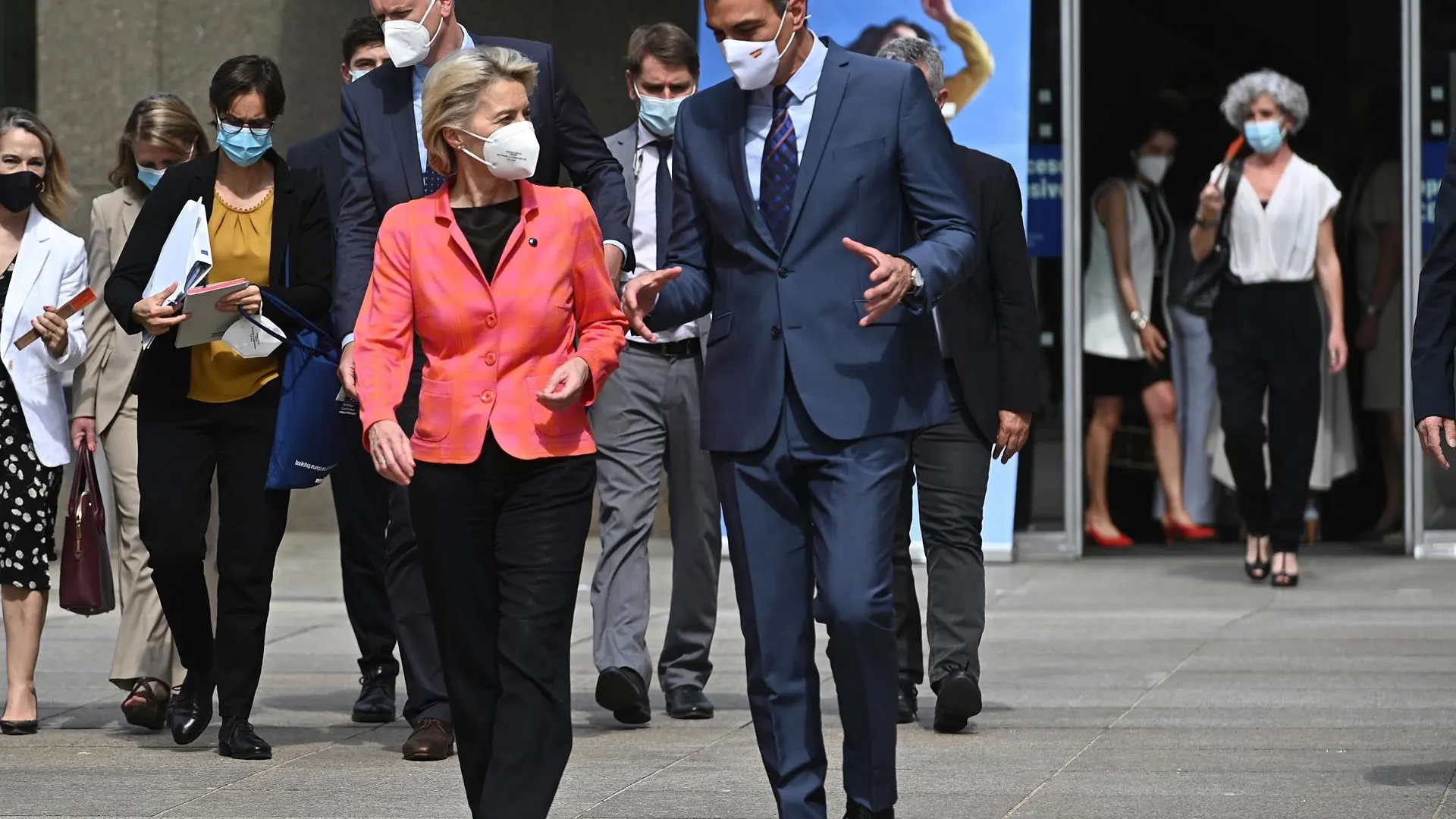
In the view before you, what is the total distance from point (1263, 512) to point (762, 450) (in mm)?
6144

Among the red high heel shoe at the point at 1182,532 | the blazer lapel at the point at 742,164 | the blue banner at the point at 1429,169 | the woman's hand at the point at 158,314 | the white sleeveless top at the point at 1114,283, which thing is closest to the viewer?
the blazer lapel at the point at 742,164

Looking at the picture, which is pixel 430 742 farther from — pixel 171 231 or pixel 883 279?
pixel 883 279

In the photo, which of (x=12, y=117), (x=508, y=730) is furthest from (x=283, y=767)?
(x=12, y=117)

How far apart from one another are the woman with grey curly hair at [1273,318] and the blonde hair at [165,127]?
16.4 feet

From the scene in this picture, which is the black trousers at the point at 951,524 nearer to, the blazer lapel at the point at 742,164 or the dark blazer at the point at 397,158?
the dark blazer at the point at 397,158

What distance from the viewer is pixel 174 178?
6.95 meters

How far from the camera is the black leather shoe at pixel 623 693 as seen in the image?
708 cm

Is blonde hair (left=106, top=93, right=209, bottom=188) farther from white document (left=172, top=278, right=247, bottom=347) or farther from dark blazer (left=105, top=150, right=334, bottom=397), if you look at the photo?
white document (left=172, top=278, right=247, bottom=347)

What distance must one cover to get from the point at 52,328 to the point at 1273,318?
19.0ft

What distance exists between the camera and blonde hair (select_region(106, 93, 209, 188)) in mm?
7453

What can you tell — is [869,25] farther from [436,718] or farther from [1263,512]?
[436,718]

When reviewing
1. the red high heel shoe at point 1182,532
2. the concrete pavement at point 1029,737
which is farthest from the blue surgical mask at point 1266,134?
the red high heel shoe at point 1182,532

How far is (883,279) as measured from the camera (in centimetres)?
487

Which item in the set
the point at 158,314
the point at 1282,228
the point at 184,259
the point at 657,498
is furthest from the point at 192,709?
the point at 1282,228
